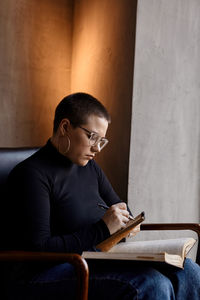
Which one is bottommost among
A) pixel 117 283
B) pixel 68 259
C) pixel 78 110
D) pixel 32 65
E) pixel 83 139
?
pixel 117 283

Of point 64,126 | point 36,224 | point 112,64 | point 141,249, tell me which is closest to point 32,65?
point 112,64

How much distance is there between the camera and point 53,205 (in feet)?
4.87

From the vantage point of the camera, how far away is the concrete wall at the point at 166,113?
6.93ft

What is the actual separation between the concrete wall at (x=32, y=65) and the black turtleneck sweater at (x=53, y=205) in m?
0.75

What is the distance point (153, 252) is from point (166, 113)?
101cm

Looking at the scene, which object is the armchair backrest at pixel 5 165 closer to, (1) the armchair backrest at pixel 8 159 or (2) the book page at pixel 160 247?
(1) the armchair backrest at pixel 8 159

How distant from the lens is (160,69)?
218 centimetres

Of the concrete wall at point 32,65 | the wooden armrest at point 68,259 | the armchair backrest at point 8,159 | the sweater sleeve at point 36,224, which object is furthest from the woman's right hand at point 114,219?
the concrete wall at point 32,65

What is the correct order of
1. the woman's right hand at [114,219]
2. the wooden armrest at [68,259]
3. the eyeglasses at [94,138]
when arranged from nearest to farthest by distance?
the wooden armrest at [68,259], the woman's right hand at [114,219], the eyeglasses at [94,138]

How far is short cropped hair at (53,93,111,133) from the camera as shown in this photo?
1525 mm

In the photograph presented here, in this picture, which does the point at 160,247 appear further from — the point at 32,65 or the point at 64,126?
the point at 32,65

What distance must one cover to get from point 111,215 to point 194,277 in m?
0.36

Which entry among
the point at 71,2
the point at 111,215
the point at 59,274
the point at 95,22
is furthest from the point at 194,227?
the point at 71,2

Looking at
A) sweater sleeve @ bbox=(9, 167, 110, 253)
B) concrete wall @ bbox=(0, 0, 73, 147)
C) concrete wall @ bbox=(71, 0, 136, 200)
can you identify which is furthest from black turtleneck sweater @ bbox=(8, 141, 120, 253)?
concrete wall @ bbox=(0, 0, 73, 147)
